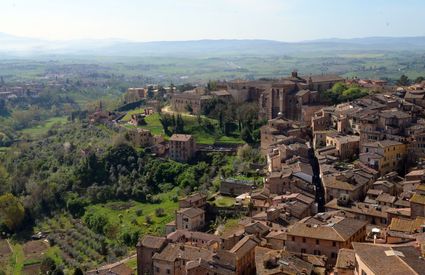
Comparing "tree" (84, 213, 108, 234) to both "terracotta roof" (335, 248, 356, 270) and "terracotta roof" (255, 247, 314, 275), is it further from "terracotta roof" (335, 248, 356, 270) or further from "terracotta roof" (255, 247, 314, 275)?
"terracotta roof" (335, 248, 356, 270)

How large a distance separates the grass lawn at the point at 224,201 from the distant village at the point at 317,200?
0.62m

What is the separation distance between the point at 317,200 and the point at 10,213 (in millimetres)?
28497

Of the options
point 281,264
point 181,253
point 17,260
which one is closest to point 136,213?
point 17,260

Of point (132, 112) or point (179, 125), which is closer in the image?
point (179, 125)

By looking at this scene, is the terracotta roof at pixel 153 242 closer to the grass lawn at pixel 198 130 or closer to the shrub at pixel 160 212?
the shrub at pixel 160 212

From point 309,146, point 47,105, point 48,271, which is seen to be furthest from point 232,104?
point 47,105

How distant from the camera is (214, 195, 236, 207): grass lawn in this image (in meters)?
36.7

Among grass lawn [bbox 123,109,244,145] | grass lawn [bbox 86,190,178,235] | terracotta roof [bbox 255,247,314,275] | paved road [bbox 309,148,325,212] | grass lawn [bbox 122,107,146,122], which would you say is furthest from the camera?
grass lawn [bbox 122,107,146,122]

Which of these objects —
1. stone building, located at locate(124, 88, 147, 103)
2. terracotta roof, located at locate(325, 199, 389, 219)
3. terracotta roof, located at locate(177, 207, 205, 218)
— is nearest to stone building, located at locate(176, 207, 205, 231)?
terracotta roof, located at locate(177, 207, 205, 218)

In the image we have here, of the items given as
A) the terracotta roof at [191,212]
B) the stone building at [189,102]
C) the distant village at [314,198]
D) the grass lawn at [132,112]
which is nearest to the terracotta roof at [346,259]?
the distant village at [314,198]

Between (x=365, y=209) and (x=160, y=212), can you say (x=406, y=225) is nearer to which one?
(x=365, y=209)

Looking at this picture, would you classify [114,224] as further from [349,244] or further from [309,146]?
[349,244]

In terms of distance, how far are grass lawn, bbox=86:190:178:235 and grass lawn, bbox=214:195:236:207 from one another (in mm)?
3620

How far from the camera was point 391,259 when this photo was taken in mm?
19188
